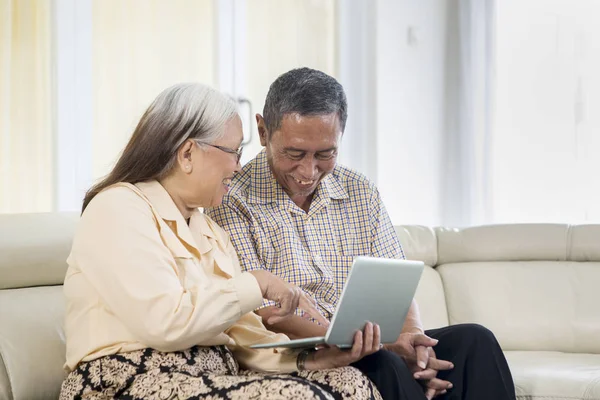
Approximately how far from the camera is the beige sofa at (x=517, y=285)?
2154mm

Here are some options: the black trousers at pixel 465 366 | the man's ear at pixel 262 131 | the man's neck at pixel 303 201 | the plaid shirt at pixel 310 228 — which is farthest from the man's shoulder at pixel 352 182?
the black trousers at pixel 465 366

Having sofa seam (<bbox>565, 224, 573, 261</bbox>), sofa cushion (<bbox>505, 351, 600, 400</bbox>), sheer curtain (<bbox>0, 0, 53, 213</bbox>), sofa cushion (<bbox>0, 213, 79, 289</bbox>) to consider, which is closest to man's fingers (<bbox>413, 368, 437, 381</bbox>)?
sofa cushion (<bbox>505, 351, 600, 400</bbox>)

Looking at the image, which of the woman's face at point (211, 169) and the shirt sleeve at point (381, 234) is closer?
the woman's face at point (211, 169)

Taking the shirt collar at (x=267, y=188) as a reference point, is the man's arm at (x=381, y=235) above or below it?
below

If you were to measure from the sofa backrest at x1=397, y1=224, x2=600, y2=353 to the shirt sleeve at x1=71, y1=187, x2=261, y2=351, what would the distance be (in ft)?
4.75

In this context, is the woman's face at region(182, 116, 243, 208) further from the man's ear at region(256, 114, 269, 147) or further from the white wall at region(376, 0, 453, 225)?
the white wall at region(376, 0, 453, 225)

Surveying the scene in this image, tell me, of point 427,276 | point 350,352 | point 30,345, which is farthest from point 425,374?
point 427,276

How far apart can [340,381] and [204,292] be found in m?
0.31

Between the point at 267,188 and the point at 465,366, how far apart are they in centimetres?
66

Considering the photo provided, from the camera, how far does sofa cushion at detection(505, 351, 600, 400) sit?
223cm

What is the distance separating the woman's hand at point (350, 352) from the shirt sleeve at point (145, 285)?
23cm

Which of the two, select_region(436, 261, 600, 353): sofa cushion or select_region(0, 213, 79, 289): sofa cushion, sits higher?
select_region(0, 213, 79, 289): sofa cushion

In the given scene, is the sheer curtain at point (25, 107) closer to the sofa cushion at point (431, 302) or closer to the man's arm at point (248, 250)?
the sofa cushion at point (431, 302)

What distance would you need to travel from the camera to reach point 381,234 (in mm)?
2199
